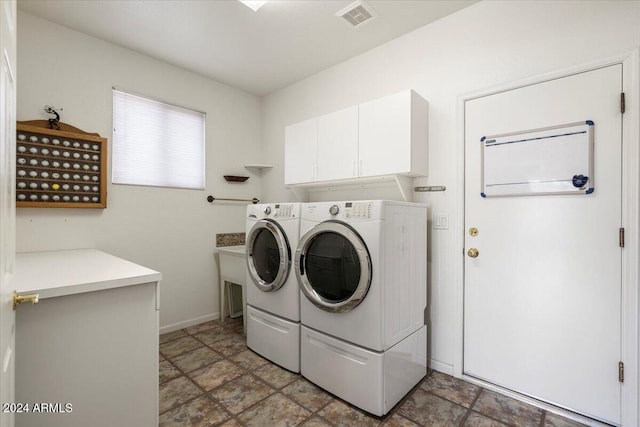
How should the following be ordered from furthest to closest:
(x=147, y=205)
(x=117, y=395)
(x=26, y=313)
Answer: (x=147, y=205)
(x=117, y=395)
(x=26, y=313)

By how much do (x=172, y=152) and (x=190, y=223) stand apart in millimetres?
741

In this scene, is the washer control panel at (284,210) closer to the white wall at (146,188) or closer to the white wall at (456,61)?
the white wall at (456,61)

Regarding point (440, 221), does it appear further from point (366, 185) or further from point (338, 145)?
point (338, 145)

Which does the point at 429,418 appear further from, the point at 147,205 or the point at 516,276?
the point at 147,205

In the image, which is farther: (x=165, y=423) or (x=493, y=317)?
(x=493, y=317)

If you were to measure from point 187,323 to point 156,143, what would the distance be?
1.83m

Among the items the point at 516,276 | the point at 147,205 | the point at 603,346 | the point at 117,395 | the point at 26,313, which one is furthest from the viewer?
the point at 147,205

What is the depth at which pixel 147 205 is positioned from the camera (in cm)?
274

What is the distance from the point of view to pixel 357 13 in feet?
6.96

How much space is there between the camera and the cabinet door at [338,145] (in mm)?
2303

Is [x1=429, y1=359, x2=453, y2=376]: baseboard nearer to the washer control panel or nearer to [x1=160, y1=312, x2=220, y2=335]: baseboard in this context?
the washer control panel

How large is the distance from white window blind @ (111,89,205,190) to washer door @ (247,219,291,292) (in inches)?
45.3

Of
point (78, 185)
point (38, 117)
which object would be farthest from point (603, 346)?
point (38, 117)

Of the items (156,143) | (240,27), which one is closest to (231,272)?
(156,143)
